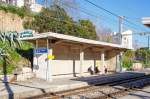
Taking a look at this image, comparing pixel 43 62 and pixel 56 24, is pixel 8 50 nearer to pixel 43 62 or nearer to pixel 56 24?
pixel 43 62

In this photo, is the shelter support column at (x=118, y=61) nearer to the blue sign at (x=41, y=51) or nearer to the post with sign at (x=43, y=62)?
the post with sign at (x=43, y=62)

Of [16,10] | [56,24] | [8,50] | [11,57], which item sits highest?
[16,10]

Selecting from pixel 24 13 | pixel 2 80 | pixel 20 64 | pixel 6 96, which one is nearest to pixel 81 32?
pixel 24 13

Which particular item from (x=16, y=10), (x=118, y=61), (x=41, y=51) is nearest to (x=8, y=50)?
(x=41, y=51)

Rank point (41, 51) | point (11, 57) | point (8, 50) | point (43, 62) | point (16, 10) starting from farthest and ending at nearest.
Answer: point (16, 10), point (8, 50), point (11, 57), point (43, 62), point (41, 51)

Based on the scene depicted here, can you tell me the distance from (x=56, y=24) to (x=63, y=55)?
12.5 metres

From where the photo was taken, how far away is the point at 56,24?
40.7 metres

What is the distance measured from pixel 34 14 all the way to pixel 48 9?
423 centimetres

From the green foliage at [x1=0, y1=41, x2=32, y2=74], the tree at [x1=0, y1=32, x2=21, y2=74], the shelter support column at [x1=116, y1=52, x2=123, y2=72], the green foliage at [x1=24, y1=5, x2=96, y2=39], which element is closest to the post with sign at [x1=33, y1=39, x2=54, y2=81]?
the green foliage at [x1=0, y1=41, x2=32, y2=74]

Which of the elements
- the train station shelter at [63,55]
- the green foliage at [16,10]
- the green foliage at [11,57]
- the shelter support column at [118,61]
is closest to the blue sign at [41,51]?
the train station shelter at [63,55]

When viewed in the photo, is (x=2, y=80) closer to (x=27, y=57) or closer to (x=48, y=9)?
(x=27, y=57)

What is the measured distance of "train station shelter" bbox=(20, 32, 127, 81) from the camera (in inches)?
973

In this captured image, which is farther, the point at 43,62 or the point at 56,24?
the point at 56,24

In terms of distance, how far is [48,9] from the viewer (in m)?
43.2
